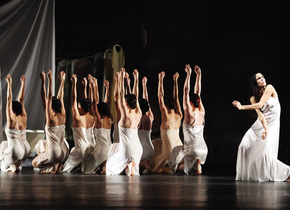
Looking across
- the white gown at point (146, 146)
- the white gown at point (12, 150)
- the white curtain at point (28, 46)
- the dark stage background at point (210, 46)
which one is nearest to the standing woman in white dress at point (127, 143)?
the white gown at point (146, 146)

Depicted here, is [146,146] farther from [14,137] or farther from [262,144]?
[262,144]

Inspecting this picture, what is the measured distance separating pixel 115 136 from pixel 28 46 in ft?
9.12

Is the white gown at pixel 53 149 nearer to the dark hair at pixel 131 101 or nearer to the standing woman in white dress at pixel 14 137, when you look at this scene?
the standing woman in white dress at pixel 14 137

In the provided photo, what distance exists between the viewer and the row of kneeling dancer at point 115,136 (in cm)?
662

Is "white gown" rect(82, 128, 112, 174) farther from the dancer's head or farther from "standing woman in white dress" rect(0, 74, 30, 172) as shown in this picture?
the dancer's head

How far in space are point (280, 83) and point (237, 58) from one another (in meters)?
1.10

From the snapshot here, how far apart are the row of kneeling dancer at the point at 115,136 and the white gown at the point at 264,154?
152 centimetres

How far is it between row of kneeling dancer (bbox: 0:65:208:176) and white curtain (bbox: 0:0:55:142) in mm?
1350

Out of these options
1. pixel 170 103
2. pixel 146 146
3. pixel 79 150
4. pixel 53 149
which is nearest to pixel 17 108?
pixel 53 149

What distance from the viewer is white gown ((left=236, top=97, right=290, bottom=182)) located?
5.25m

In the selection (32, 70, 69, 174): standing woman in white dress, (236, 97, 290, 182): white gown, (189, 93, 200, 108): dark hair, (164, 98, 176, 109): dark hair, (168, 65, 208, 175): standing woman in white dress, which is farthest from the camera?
(164, 98, 176, 109): dark hair

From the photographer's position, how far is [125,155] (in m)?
6.58

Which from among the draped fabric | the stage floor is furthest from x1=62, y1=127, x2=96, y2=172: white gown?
the stage floor

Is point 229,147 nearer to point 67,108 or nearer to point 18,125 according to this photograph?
point 67,108
